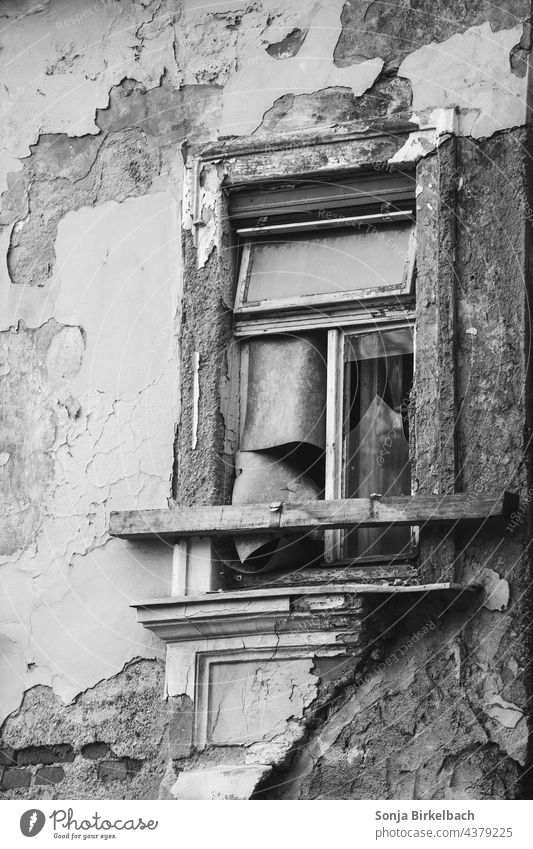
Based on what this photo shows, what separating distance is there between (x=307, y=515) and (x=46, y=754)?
5.00 feet

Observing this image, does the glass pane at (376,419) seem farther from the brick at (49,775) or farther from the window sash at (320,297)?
the brick at (49,775)

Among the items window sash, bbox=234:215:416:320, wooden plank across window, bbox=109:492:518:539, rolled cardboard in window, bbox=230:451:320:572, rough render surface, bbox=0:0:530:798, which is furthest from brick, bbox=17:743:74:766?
window sash, bbox=234:215:416:320

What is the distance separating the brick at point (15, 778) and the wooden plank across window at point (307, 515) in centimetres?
107

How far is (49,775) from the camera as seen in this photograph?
6.97 m

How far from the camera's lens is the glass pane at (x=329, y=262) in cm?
713

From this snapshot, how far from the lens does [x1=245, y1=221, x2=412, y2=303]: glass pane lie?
713 cm

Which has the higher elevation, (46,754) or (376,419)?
(376,419)

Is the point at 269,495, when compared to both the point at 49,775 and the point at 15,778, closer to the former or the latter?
the point at 49,775

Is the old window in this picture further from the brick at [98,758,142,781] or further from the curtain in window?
the brick at [98,758,142,781]

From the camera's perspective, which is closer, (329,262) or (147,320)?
(329,262)
